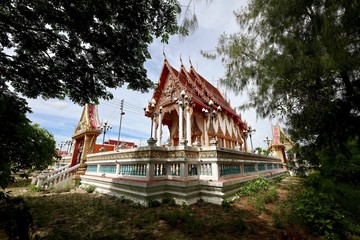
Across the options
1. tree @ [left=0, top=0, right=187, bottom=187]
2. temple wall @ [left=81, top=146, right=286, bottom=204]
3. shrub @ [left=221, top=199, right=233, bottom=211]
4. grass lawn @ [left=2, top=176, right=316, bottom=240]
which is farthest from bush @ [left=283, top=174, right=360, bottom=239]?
tree @ [left=0, top=0, right=187, bottom=187]

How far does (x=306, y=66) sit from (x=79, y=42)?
19.9 ft

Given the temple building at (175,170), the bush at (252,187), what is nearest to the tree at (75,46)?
the temple building at (175,170)

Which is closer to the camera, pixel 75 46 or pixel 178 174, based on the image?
pixel 75 46

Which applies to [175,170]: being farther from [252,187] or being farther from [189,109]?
[189,109]

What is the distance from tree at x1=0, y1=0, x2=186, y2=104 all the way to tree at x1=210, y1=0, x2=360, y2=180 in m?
3.35

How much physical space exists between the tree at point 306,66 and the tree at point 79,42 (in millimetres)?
3351

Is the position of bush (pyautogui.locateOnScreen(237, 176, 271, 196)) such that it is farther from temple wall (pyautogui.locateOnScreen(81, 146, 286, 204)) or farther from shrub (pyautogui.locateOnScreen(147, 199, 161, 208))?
shrub (pyautogui.locateOnScreen(147, 199, 161, 208))

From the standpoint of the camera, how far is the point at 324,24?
12.8 ft

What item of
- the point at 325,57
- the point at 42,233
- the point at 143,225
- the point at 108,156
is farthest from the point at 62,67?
the point at 325,57

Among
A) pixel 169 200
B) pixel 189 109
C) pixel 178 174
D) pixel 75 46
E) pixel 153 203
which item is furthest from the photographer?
pixel 189 109

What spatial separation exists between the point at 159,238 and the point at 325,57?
5711 millimetres

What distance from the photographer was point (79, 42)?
4.29m

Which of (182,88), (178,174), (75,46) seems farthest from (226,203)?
(182,88)

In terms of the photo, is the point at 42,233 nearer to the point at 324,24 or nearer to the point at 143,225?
the point at 143,225
